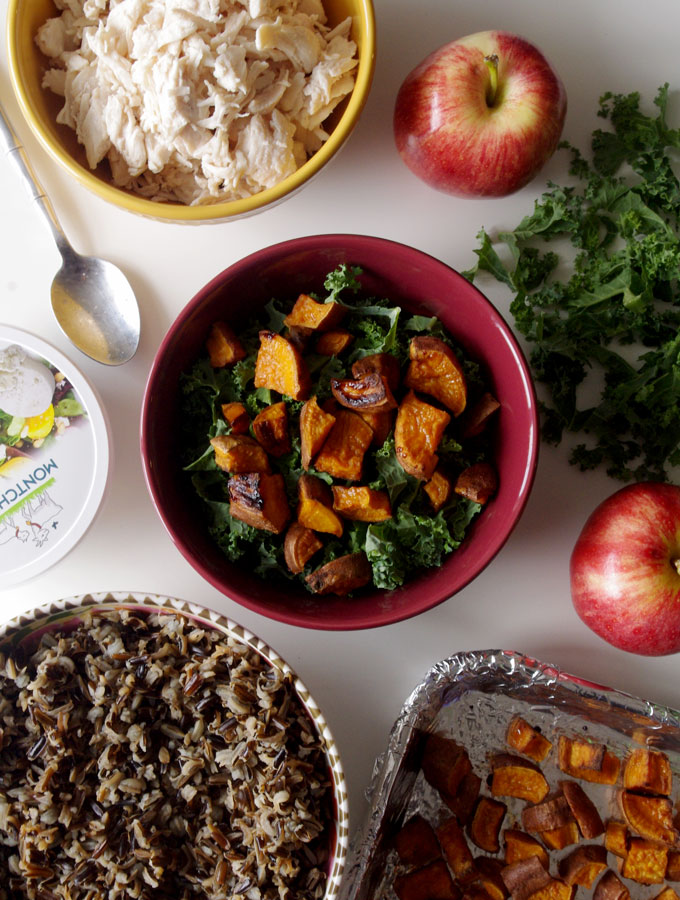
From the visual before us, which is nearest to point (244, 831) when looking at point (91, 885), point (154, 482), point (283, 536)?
point (91, 885)

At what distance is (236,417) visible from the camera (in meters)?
1.30

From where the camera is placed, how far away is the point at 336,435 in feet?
4.22

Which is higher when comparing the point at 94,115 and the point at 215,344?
the point at 94,115

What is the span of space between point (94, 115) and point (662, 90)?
1.03 meters

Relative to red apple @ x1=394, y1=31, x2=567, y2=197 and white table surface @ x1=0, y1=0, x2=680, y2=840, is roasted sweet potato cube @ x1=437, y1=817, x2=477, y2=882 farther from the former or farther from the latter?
red apple @ x1=394, y1=31, x2=567, y2=197

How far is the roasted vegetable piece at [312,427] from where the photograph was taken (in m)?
1.26

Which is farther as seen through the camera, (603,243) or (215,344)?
(603,243)

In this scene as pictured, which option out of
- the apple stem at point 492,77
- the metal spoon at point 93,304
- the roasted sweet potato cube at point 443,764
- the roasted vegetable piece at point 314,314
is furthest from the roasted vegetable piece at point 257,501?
the apple stem at point 492,77

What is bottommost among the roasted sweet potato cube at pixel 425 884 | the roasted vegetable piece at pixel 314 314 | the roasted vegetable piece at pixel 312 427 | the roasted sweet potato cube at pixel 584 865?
the roasted sweet potato cube at pixel 425 884

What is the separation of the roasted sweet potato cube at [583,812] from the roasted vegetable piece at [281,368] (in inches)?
35.4

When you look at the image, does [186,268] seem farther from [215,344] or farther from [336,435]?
[336,435]

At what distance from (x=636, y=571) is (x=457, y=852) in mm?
621

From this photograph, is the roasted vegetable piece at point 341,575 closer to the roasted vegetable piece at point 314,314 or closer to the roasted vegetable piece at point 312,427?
the roasted vegetable piece at point 312,427

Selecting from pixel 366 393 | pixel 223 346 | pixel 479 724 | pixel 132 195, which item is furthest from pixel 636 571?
pixel 132 195
